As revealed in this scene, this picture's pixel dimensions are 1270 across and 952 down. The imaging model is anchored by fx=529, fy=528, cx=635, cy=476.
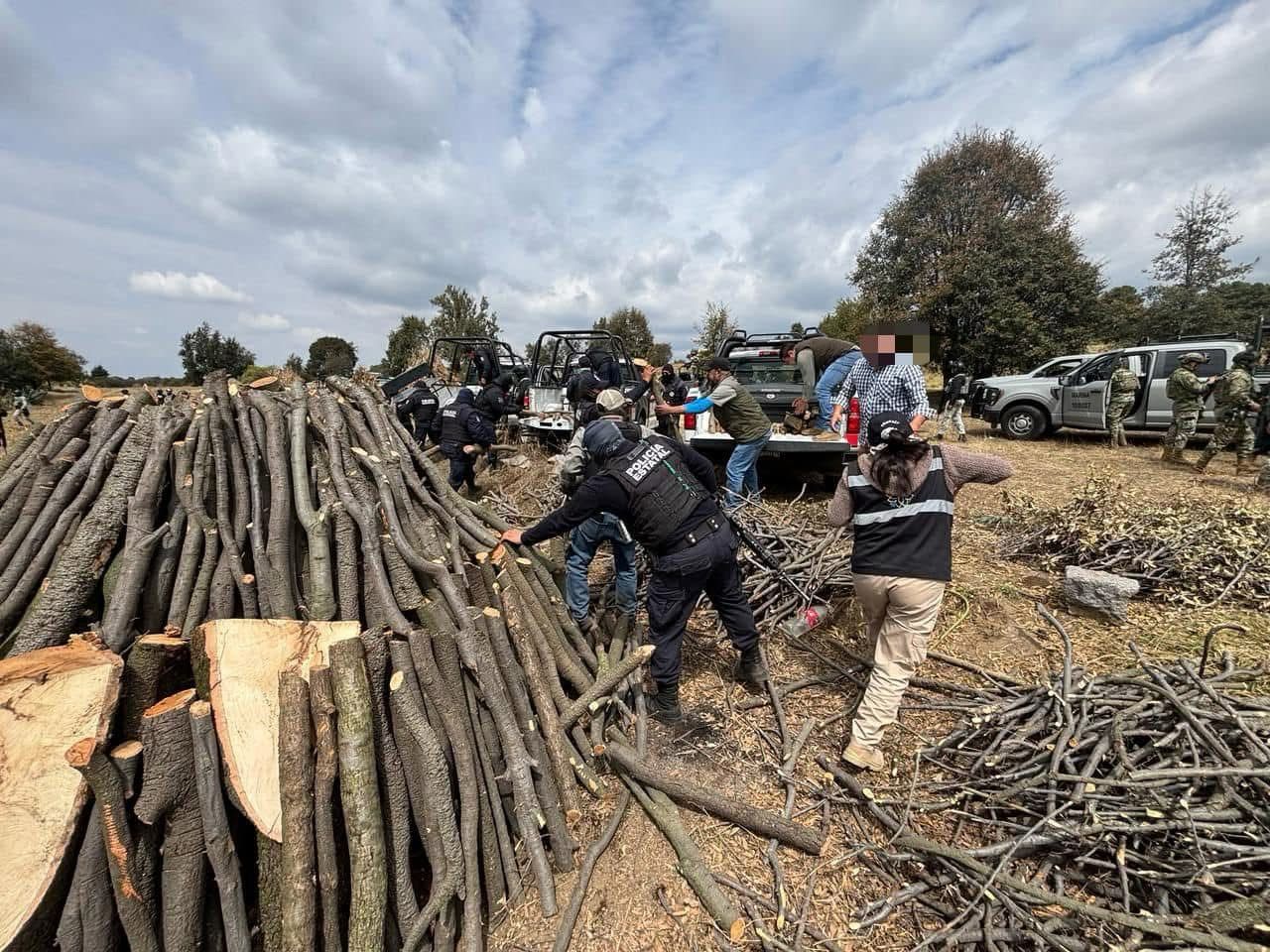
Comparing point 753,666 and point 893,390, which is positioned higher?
point 893,390

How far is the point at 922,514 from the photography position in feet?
8.11

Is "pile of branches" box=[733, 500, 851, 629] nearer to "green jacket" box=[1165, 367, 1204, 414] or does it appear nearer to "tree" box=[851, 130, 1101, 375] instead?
"green jacket" box=[1165, 367, 1204, 414]

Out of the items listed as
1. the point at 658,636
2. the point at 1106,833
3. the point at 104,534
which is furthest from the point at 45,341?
the point at 1106,833

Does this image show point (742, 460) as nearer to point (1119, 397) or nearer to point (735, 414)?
point (735, 414)

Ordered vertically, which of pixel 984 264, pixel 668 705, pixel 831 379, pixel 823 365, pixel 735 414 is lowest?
pixel 668 705

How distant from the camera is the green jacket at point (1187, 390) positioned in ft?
23.8

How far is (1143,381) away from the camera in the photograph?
9266mm

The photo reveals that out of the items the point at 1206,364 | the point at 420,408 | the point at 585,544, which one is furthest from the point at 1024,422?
the point at 420,408

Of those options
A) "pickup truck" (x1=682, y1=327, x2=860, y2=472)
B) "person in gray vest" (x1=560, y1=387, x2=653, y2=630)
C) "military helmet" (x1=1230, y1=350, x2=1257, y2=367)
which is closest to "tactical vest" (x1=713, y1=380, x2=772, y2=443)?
"pickup truck" (x1=682, y1=327, x2=860, y2=472)

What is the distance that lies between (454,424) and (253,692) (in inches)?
200

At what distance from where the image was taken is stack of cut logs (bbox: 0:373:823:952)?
66.8 inches

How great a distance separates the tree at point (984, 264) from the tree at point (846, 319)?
7.19 feet

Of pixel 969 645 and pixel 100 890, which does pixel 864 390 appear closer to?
pixel 969 645

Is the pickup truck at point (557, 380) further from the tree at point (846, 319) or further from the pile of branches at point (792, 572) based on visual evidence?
the tree at point (846, 319)
